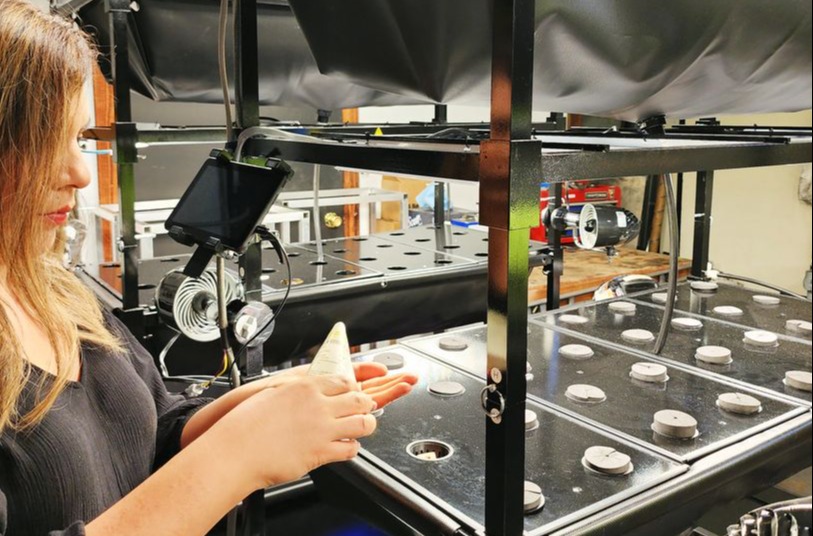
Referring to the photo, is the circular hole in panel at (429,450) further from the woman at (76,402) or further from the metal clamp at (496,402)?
the metal clamp at (496,402)

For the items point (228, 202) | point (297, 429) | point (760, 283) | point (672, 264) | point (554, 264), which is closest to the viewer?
point (297, 429)

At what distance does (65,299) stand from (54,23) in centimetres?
37

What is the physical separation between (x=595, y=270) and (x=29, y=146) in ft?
7.56

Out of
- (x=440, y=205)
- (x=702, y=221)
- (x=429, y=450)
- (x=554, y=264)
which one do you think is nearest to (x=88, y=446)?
(x=429, y=450)

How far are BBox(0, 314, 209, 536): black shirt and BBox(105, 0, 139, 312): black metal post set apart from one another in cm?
44

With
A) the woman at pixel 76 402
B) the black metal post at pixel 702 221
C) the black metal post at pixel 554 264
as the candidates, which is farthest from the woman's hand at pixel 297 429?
the black metal post at pixel 702 221

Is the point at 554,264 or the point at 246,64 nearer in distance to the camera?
the point at 246,64

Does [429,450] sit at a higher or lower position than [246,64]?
lower

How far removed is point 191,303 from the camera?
1207 millimetres

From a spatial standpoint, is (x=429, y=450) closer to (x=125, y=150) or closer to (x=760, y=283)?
(x=125, y=150)

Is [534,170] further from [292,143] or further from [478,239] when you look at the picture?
[478,239]

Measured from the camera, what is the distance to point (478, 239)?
2367 mm

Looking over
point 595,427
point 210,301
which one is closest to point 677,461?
point 595,427

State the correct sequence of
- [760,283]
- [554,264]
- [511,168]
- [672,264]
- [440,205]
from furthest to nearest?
[440,205], [554,264], [760,283], [672,264], [511,168]
